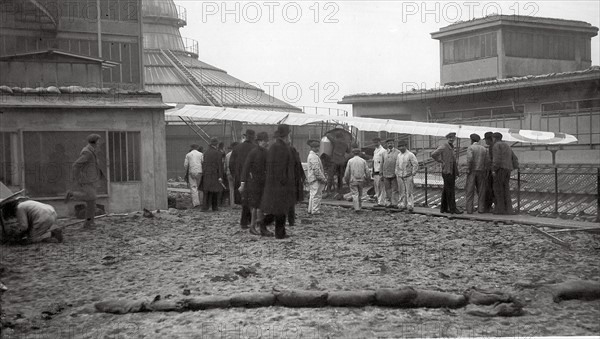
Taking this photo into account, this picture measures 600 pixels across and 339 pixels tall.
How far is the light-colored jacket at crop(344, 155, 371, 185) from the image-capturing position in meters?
16.5

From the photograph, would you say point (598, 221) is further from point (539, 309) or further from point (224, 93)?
point (224, 93)

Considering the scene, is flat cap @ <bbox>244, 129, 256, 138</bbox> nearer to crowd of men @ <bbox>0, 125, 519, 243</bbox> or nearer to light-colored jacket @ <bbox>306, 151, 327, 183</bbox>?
crowd of men @ <bbox>0, 125, 519, 243</bbox>

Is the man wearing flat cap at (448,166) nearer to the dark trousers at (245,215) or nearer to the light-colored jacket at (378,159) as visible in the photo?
the light-colored jacket at (378,159)

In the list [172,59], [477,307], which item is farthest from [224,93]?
[477,307]

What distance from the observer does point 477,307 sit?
6.63 m

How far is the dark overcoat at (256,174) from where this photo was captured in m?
12.0

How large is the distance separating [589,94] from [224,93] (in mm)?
26632

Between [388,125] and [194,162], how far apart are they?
21.2 feet

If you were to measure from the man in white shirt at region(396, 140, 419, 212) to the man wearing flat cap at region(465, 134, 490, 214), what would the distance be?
1266mm

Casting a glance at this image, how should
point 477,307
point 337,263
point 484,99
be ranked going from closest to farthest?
point 477,307 → point 337,263 → point 484,99

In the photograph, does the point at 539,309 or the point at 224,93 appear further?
the point at 224,93

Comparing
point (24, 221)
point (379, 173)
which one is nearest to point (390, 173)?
point (379, 173)

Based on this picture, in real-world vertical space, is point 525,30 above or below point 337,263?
above

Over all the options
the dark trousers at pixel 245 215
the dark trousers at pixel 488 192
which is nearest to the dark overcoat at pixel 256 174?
the dark trousers at pixel 245 215
